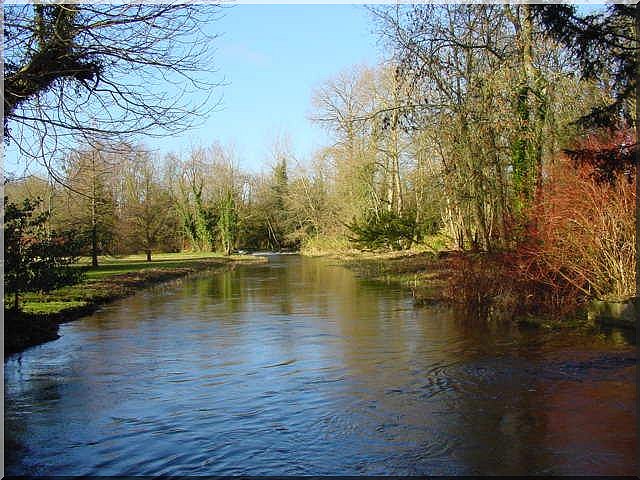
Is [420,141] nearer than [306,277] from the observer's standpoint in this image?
Yes

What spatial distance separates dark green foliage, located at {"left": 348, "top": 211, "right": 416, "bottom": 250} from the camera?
41094mm

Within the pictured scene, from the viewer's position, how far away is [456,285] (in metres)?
21.0

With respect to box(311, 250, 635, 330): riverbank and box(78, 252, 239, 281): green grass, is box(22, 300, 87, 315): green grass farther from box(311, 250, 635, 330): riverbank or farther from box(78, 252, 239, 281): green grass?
box(311, 250, 635, 330): riverbank

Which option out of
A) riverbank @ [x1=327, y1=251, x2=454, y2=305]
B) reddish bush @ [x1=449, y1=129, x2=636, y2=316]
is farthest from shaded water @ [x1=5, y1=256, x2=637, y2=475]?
riverbank @ [x1=327, y1=251, x2=454, y2=305]

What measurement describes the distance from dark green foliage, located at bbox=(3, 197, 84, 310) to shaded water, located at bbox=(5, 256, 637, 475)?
1342mm

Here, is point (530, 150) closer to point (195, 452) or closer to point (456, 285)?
point (456, 285)

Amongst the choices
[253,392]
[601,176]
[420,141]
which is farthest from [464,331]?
[420,141]

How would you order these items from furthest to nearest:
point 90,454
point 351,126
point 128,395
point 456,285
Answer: point 351,126
point 456,285
point 128,395
point 90,454

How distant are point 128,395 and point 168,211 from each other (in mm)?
63291

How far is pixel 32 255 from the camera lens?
15.8 metres

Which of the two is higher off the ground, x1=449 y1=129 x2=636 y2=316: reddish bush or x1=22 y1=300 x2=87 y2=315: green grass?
x1=449 y1=129 x2=636 y2=316: reddish bush

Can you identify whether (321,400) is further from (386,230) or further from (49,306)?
(386,230)

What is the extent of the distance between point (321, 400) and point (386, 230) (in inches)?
1297

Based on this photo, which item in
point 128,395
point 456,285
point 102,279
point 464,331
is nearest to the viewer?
point 128,395
